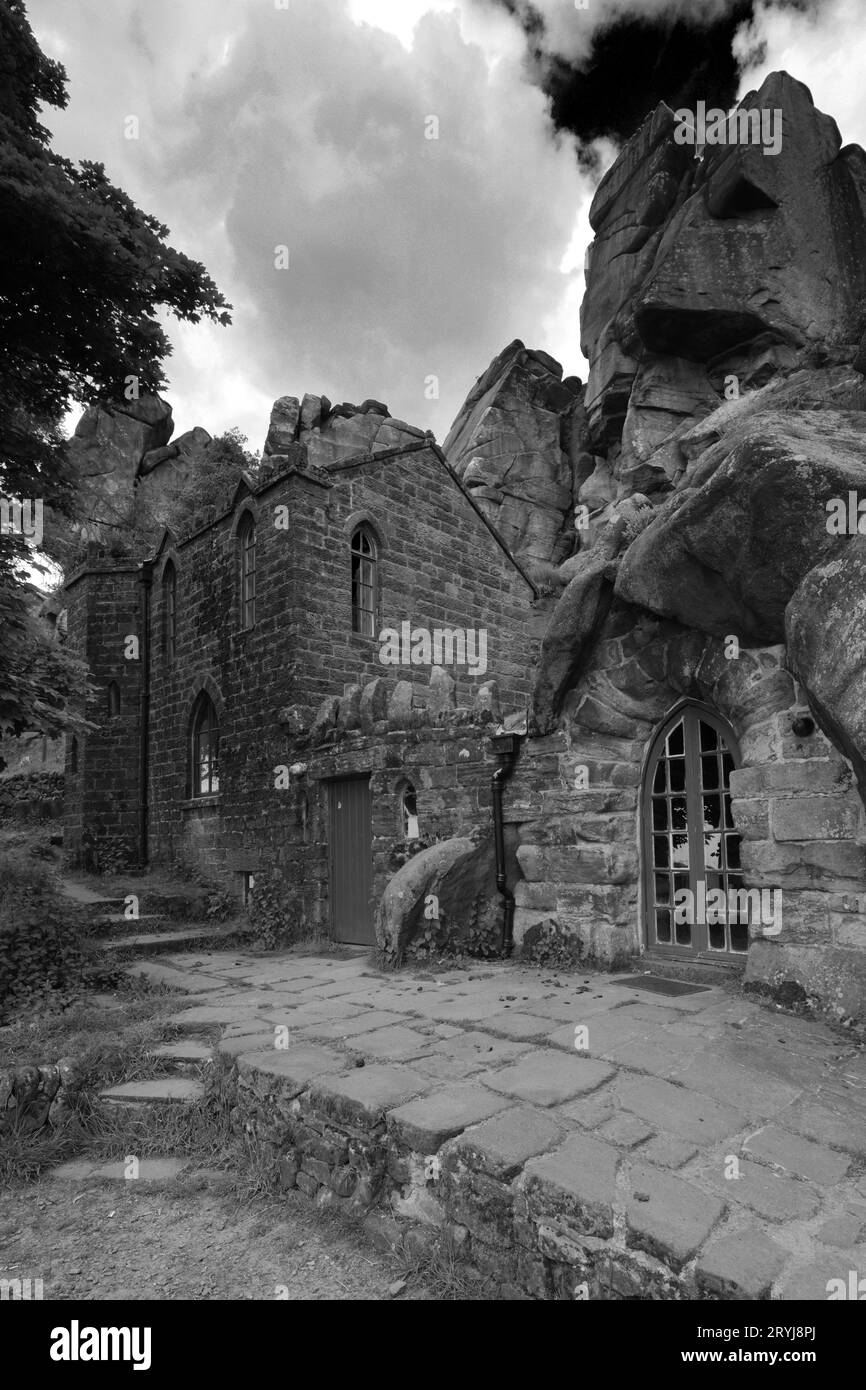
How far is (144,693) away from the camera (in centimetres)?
1440

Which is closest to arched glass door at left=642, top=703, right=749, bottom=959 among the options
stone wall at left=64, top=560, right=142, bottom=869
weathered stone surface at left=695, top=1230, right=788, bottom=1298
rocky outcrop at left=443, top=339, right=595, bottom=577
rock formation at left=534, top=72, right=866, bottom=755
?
rock formation at left=534, top=72, right=866, bottom=755

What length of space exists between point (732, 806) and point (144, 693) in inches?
465

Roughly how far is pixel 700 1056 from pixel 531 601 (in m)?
11.6

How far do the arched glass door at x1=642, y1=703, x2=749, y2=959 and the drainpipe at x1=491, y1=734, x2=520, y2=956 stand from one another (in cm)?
123

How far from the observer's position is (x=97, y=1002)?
634cm

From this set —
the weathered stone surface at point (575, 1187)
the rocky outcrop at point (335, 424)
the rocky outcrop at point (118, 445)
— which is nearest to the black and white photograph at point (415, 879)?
the weathered stone surface at point (575, 1187)

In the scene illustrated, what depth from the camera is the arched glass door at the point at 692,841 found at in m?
5.78

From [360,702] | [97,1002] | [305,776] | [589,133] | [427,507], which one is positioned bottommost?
[97,1002]

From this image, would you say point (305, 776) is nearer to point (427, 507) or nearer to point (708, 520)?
point (427, 507)

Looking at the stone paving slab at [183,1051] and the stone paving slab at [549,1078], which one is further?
the stone paving slab at [183,1051]

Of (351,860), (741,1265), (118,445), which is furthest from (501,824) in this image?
(118,445)

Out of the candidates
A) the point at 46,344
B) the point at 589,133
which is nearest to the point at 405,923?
the point at 46,344

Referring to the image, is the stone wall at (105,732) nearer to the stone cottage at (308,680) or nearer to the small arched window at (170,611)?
the stone cottage at (308,680)

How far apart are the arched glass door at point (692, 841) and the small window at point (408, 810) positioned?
9.07 ft
